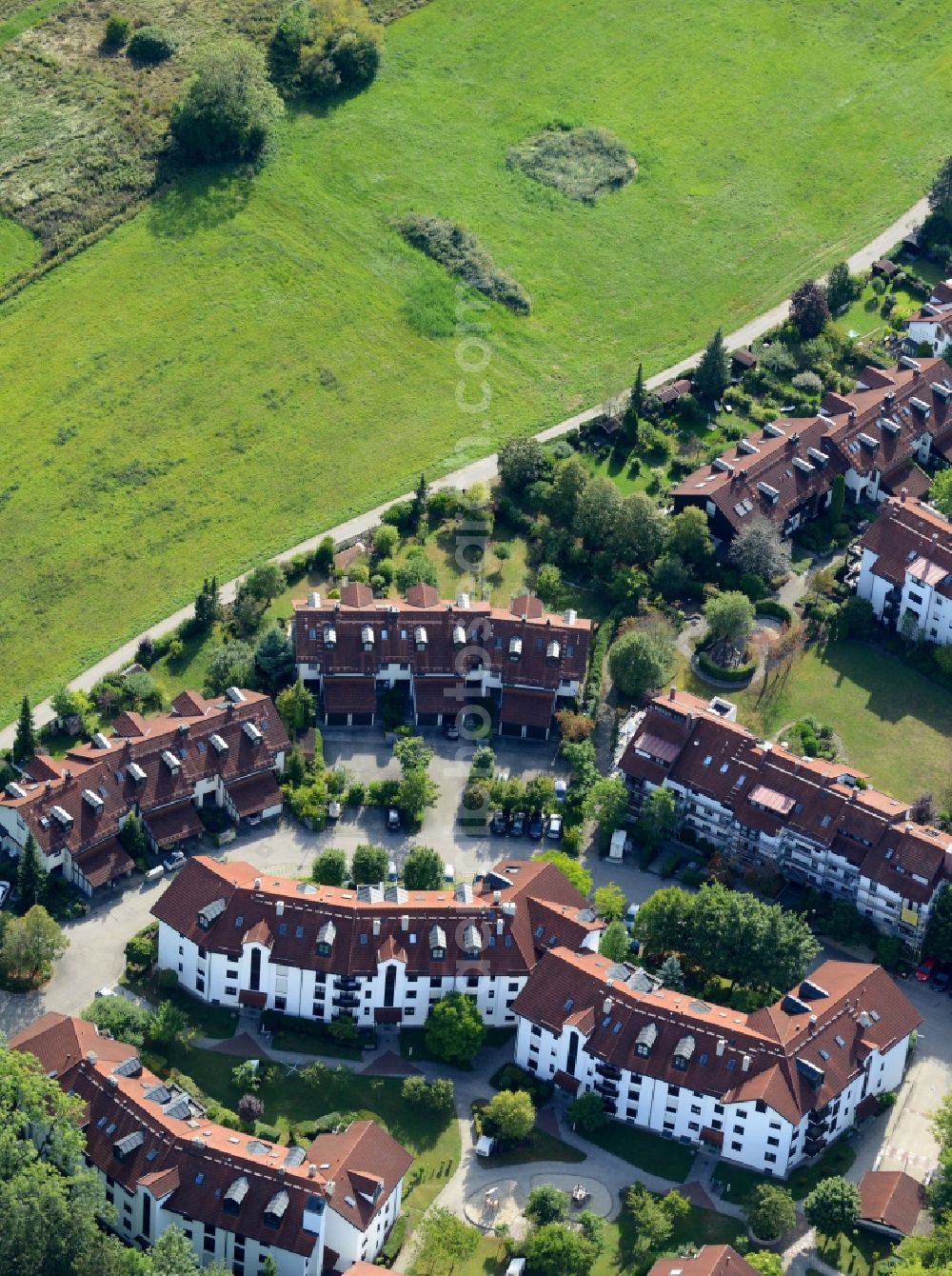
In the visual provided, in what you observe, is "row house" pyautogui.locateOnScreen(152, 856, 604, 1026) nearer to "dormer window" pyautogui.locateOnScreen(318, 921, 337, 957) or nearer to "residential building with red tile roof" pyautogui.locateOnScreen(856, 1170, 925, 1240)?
"dormer window" pyautogui.locateOnScreen(318, 921, 337, 957)

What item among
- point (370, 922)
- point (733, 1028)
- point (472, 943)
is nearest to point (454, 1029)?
point (472, 943)

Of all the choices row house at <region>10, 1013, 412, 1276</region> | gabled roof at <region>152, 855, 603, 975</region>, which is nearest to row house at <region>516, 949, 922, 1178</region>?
gabled roof at <region>152, 855, 603, 975</region>

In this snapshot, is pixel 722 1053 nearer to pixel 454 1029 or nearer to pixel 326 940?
pixel 454 1029

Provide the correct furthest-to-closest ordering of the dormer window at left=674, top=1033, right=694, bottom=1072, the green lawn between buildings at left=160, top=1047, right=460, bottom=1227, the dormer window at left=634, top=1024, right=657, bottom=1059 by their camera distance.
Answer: the green lawn between buildings at left=160, top=1047, right=460, bottom=1227
the dormer window at left=634, top=1024, right=657, bottom=1059
the dormer window at left=674, top=1033, right=694, bottom=1072

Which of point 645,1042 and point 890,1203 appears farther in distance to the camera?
point 645,1042

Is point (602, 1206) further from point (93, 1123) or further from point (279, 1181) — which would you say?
point (93, 1123)

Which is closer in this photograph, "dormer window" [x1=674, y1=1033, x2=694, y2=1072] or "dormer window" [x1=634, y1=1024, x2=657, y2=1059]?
"dormer window" [x1=674, y1=1033, x2=694, y2=1072]

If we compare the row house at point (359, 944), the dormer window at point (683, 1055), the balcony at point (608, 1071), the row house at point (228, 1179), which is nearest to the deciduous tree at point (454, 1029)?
the row house at point (359, 944)

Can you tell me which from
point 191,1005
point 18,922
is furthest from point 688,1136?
point 18,922
